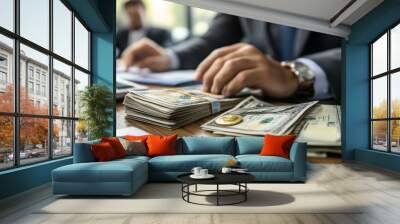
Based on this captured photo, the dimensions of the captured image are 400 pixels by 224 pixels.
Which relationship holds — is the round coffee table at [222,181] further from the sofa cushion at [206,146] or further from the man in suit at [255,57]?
the man in suit at [255,57]

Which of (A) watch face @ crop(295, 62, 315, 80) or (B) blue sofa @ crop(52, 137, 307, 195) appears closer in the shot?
(B) blue sofa @ crop(52, 137, 307, 195)

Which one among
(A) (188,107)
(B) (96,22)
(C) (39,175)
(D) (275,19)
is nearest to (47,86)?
(C) (39,175)

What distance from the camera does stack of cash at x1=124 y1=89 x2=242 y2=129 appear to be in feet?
30.1

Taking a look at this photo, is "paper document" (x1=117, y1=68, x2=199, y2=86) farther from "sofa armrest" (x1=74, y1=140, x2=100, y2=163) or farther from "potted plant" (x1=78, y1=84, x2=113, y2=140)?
"sofa armrest" (x1=74, y1=140, x2=100, y2=163)

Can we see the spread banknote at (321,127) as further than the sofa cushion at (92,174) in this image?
Yes

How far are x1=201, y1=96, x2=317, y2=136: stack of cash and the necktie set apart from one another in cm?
130

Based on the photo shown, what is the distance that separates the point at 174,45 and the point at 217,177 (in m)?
5.38

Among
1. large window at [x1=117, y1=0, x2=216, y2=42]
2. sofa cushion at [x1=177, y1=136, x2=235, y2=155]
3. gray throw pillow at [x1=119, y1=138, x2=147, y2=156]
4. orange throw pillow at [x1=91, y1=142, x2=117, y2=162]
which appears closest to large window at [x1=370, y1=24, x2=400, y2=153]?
sofa cushion at [x1=177, y1=136, x2=235, y2=155]

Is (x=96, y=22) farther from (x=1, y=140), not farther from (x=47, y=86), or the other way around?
(x=1, y=140)

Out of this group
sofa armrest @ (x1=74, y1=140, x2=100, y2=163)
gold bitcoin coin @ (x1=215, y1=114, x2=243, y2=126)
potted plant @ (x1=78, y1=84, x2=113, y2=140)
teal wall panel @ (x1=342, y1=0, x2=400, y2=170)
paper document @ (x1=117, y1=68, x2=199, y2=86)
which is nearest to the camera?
sofa armrest @ (x1=74, y1=140, x2=100, y2=163)

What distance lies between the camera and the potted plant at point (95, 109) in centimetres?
809

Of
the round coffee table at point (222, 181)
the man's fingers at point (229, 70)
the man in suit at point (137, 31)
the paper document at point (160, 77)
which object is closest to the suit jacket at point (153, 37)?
the man in suit at point (137, 31)

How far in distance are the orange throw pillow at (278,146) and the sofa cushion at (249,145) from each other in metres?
0.28

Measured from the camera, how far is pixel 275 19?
30.7 ft
